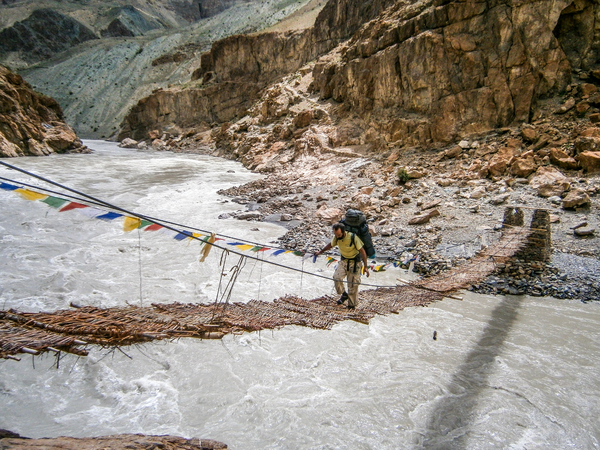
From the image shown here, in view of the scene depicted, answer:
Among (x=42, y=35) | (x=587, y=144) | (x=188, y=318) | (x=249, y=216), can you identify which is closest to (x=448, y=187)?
(x=587, y=144)

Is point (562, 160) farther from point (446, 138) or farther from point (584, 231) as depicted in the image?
point (446, 138)

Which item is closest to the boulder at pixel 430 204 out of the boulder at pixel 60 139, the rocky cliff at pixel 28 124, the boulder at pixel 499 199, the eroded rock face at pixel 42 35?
the boulder at pixel 499 199

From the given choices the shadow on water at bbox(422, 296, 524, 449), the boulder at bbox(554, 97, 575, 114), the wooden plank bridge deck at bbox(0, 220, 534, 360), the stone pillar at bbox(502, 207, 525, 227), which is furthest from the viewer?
the boulder at bbox(554, 97, 575, 114)

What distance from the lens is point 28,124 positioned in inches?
899

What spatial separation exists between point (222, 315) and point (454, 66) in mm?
16505

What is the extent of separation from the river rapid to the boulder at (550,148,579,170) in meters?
6.74

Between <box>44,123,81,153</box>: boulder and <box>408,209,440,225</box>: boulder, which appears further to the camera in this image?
<box>44,123,81,153</box>: boulder

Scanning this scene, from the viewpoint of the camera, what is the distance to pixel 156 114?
40406 mm

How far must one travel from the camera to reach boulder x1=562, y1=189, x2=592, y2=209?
877cm

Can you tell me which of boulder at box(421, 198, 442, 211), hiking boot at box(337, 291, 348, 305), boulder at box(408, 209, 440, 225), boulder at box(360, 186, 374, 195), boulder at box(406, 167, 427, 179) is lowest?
hiking boot at box(337, 291, 348, 305)


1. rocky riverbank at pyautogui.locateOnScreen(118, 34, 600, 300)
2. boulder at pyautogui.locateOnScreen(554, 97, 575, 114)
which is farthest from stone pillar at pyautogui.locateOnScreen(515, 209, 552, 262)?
boulder at pyautogui.locateOnScreen(554, 97, 575, 114)

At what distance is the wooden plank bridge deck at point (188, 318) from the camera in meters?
2.71

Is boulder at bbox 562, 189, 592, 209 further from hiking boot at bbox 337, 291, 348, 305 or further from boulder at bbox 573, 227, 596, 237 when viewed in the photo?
hiking boot at bbox 337, 291, 348, 305

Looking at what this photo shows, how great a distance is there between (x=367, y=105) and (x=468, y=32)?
18.4 feet
